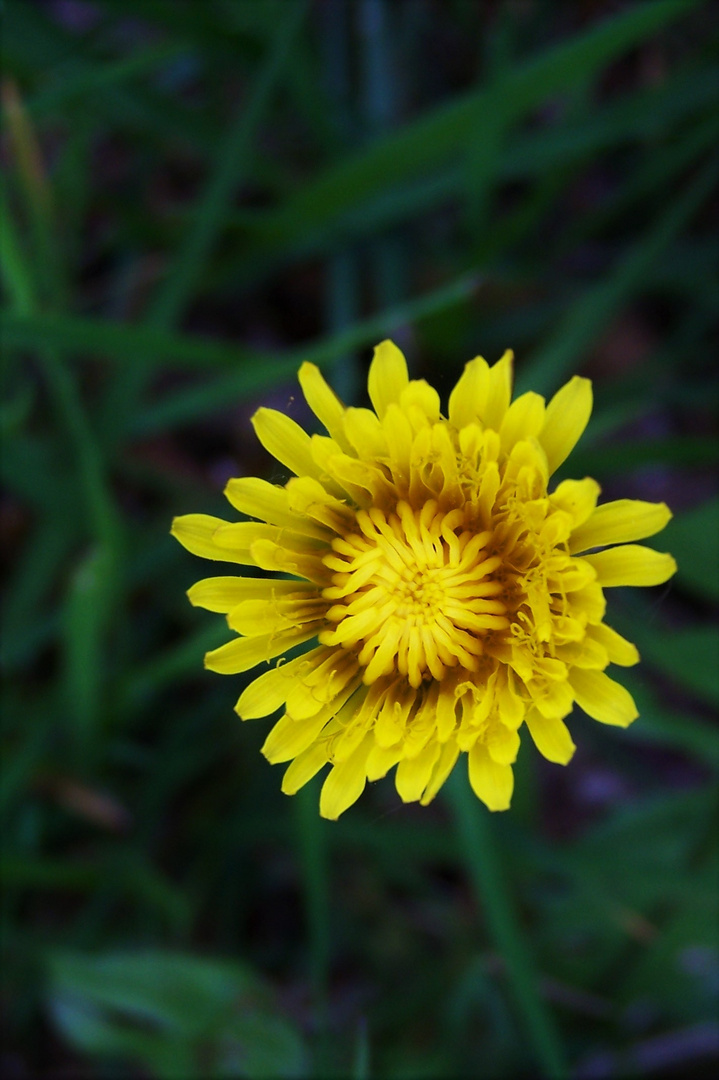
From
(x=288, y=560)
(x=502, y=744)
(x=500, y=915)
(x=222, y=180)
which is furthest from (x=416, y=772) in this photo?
(x=222, y=180)

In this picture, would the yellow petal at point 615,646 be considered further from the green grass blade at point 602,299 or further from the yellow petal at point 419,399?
the green grass blade at point 602,299

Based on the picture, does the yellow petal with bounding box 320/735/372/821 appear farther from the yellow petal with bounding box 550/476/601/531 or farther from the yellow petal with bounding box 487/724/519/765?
the yellow petal with bounding box 550/476/601/531

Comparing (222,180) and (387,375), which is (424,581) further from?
(222,180)

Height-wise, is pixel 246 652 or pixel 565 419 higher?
pixel 565 419

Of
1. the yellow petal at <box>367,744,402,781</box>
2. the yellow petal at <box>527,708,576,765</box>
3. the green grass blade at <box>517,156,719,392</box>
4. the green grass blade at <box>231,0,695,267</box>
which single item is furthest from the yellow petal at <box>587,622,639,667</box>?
the green grass blade at <box>231,0,695,267</box>

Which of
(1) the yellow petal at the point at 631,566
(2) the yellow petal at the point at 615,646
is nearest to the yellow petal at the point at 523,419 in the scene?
(1) the yellow petal at the point at 631,566

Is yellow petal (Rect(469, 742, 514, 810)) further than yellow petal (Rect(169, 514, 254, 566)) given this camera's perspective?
No
